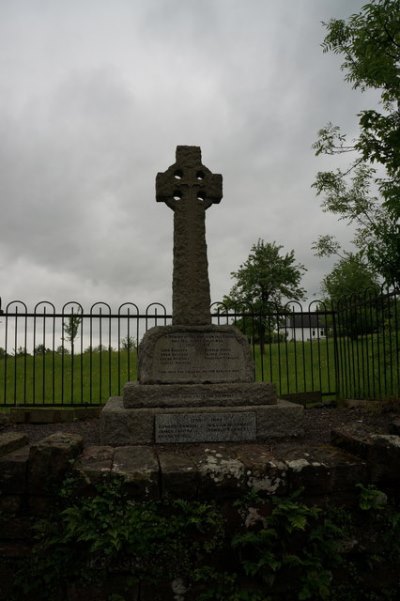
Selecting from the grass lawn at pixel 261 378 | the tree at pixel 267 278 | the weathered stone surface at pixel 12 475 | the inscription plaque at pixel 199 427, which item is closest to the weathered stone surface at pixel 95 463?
the weathered stone surface at pixel 12 475

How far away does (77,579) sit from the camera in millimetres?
3426

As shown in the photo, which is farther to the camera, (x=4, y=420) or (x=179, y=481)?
(x=4, y=420)

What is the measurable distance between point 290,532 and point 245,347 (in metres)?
2.46

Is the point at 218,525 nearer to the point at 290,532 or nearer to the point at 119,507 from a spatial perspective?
the point at 290,532

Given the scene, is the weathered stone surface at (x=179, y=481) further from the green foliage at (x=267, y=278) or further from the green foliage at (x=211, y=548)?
the green foliage at (x=267, y=278)

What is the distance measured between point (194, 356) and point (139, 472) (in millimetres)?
1963

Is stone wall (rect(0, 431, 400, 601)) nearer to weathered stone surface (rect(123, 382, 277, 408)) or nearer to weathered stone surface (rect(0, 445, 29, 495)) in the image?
weathered stone surface (rect(0, 445, 29, 495))

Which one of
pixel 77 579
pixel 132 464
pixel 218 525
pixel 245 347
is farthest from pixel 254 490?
pixel 245 347

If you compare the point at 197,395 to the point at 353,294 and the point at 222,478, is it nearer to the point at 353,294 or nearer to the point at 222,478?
the point at 222,478

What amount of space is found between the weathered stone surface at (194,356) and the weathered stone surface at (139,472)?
1.38 metres

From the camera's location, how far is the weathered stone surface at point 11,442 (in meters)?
4.07

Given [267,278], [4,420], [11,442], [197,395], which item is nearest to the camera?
[11,442]

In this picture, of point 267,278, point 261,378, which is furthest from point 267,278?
point 261,378

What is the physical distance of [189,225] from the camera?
6.02 meters
